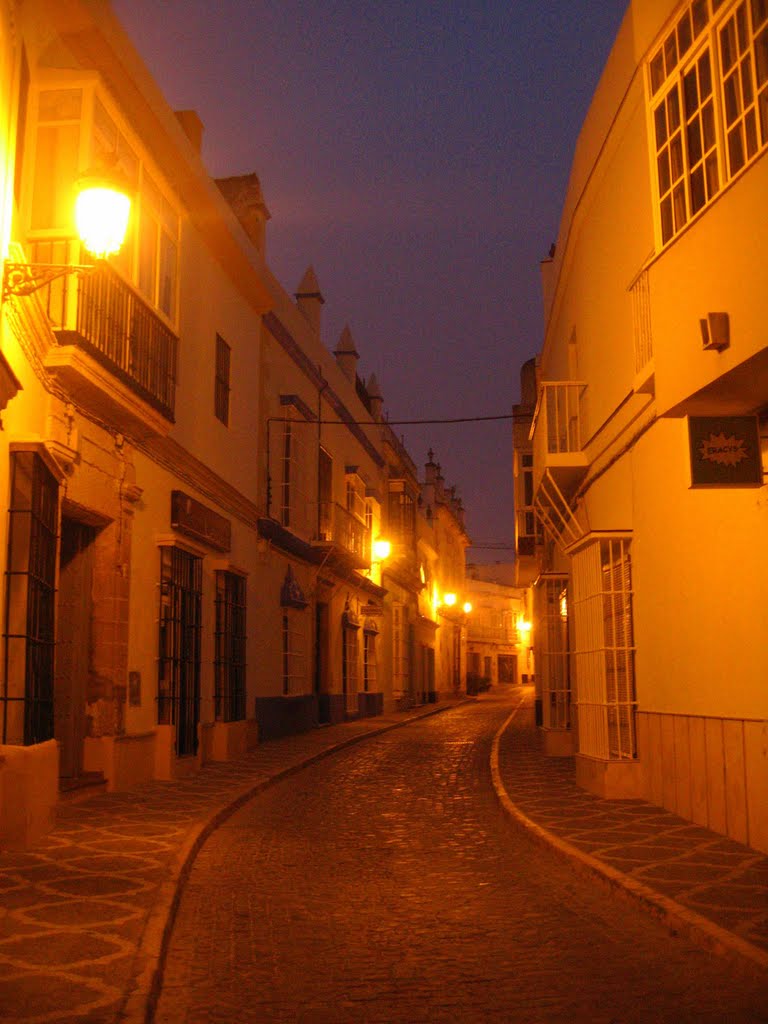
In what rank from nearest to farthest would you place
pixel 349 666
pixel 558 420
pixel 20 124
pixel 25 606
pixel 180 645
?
pixel 25 606
pixel 20 124
pixel 180 645
pixel 558 420
pixel 349 666

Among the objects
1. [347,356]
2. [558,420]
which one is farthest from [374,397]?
[558,420]

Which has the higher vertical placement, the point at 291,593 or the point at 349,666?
the point at 291,593

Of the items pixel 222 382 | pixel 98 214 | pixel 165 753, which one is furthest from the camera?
pixel 222 382

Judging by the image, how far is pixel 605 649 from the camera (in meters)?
11.3

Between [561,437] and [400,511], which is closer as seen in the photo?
[561,437]

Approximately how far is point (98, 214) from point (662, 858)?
19.5ft

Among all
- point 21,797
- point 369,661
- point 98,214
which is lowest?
point 21,797

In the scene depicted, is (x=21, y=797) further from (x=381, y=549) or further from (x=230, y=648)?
(x=381, y=549)

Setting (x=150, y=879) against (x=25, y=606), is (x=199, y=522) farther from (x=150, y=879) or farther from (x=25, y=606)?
(x=150, y=879)

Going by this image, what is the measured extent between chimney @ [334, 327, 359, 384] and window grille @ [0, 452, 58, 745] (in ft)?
65.0

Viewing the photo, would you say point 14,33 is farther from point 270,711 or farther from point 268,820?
point 270,711

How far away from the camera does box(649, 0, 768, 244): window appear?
7027mm

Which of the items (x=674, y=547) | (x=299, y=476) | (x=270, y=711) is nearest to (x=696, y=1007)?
(x=674, y=547)

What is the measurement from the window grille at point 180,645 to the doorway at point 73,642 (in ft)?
5.44
